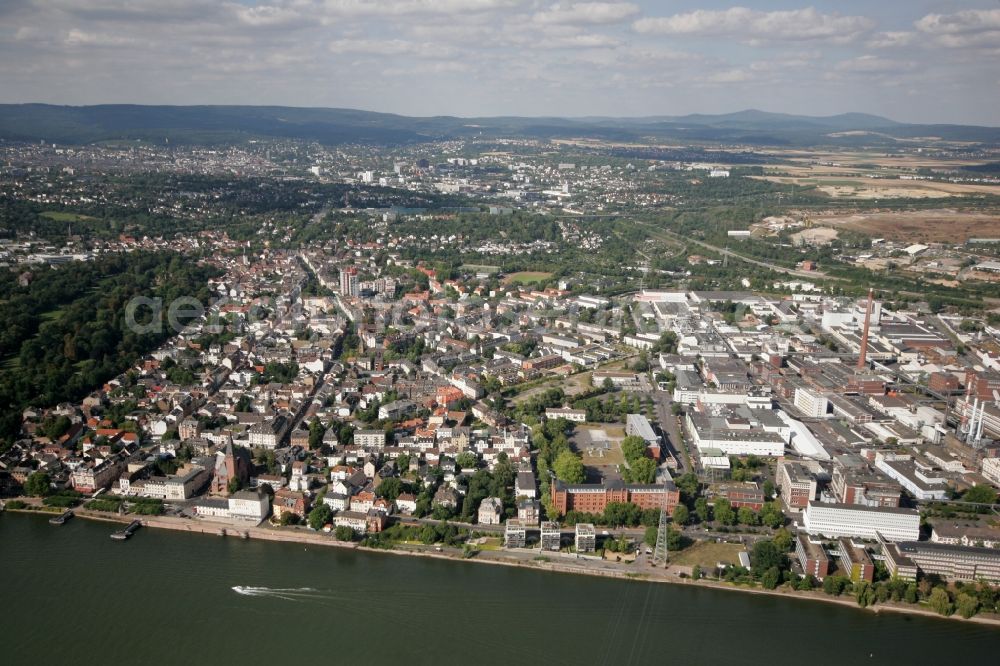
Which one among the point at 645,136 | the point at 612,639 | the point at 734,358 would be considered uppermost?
the point at 645,136

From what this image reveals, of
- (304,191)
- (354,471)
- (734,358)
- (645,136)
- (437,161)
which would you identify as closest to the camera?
(354,471)

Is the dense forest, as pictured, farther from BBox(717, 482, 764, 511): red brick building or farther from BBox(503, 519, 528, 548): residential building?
BBox(717, 482, 764, 511): red brick building

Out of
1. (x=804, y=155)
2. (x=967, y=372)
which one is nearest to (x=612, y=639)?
(x=967, y=372)

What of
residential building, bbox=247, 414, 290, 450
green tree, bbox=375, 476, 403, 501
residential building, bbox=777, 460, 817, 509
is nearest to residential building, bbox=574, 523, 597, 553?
green tree, bbox=375, 476, 403, 501

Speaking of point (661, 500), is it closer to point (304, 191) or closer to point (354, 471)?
point (354, 471)

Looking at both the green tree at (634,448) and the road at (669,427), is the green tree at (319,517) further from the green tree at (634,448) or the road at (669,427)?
the road at (669,427)

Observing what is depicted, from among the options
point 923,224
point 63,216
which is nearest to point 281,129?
point 63,216

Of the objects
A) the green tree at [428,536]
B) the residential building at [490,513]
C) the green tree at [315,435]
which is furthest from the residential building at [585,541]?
the green tree at [315,435]
